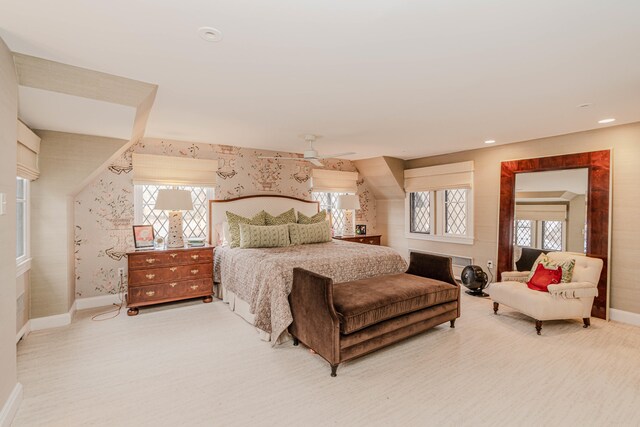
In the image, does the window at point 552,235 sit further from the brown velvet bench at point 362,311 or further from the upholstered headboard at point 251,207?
the upholstered headboard at point 251,207

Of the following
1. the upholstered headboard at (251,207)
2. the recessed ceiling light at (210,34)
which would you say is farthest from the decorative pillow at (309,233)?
the recessed ceiling light at (210,34)

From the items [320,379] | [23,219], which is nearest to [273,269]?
[320,379]

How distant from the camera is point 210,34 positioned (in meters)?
1.71

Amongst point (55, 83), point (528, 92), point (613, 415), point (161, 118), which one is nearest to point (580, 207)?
point (528, 92)

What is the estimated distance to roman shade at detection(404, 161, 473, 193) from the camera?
5.09m

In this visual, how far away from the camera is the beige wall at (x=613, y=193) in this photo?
347cm

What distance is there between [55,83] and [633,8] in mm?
3477

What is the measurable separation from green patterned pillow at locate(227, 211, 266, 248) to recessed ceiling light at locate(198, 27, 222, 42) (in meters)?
2.88

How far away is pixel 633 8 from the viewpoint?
4.84ft

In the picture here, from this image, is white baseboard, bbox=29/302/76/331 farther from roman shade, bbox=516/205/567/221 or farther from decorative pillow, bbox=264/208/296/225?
roman shade, bbox=516/205/567/221

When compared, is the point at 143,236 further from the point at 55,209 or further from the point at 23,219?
the point at 23,219

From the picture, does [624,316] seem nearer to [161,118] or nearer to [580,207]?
[580,207]

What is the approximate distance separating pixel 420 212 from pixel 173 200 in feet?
14.7

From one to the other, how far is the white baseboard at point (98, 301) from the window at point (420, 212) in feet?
16.8
